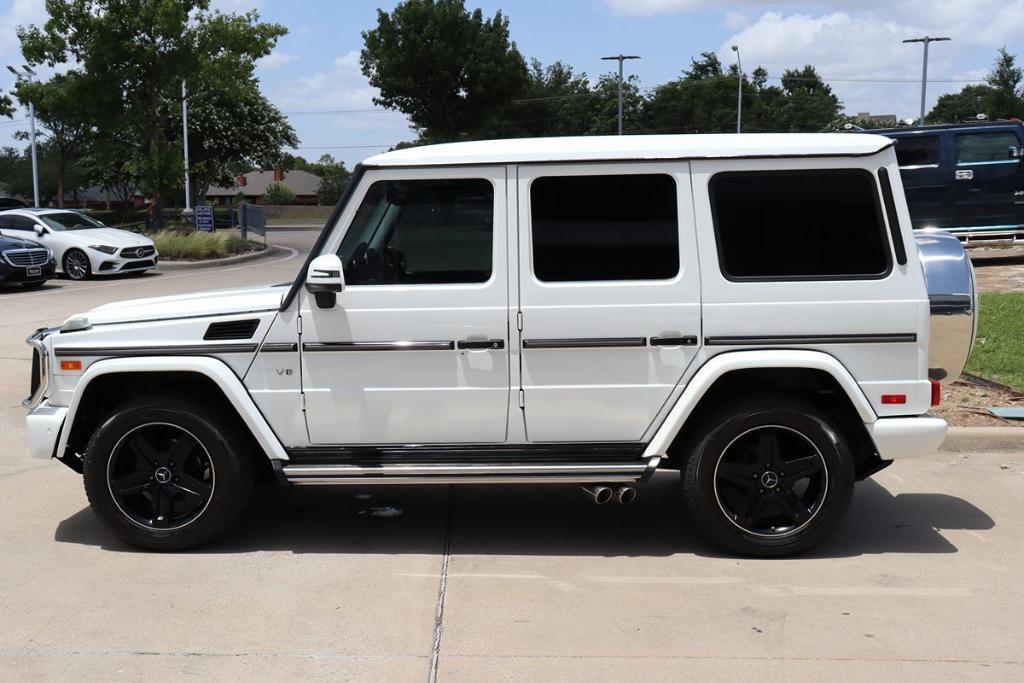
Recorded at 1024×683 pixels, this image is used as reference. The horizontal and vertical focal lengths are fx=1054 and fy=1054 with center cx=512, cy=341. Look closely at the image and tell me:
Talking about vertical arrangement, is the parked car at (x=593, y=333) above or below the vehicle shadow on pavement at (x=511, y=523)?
above

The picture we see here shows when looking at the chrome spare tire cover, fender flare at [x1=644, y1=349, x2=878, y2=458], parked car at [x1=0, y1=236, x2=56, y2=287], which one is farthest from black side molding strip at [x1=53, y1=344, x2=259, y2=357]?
parked car at [x1=0, y1=236, x2=56, y2=287]

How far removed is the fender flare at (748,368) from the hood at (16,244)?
16.2 m

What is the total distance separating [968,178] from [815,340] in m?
14.8

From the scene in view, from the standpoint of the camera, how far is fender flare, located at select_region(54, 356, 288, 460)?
505cm

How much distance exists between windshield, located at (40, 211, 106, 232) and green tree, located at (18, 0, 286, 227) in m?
6.72

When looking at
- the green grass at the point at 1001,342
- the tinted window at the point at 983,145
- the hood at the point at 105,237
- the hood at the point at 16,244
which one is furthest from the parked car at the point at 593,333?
the hood at the point at 105,237

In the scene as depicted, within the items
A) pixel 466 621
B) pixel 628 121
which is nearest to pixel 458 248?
pixel 466 621

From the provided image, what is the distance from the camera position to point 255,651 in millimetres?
4168

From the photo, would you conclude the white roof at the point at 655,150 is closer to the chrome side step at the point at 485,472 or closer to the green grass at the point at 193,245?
the chrome side step at the point at 485,472

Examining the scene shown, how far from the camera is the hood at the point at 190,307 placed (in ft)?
16.9

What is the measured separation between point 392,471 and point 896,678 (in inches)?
94.0

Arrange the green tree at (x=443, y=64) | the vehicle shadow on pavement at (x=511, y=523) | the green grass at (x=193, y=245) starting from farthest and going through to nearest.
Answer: the green tree at (x=443, y=64) → the green grass at (x=193, y=245) → the vehicle shadow on pavement at (x=511, y=523)

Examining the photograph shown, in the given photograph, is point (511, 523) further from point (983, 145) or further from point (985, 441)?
point (983, 145)

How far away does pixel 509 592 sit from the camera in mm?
4785
